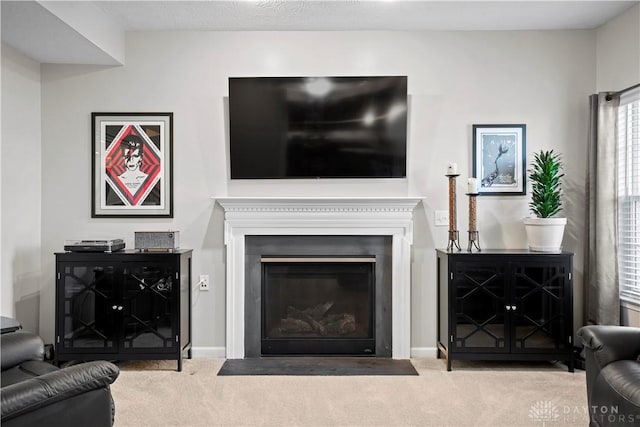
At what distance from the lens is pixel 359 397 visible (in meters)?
2.95

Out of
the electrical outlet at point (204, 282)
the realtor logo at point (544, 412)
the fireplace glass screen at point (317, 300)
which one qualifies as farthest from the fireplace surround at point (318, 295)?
the realtor logo at point (544, 412)

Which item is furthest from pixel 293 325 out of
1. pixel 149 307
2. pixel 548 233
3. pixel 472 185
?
pixel 548 233

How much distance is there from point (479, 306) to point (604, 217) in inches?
44.8

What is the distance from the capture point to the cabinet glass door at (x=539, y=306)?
3.39 m

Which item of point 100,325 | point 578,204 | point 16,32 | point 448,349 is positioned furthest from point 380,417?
point 16,32

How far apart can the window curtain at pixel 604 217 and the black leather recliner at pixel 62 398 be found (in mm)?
3297

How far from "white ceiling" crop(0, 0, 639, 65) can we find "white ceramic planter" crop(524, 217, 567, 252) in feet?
5.03

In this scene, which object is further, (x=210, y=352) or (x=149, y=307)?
(x=210, y=352)

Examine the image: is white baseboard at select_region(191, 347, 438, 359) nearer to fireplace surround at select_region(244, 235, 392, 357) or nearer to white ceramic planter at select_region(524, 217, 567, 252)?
fireplace surround at select_region(244, 235, 392, 357)

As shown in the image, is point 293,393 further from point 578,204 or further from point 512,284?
point 578,204

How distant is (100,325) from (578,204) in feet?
12.4

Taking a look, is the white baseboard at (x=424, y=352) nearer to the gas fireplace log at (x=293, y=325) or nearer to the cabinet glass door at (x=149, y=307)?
the gas fireplace log at (x=293, y=325)

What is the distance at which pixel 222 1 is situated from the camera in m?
3.27

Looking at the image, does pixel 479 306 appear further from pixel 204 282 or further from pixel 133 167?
pixel 133 167
